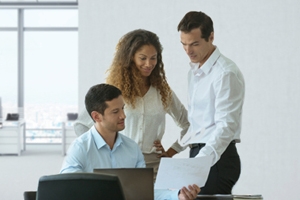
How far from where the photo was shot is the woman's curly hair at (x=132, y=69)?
2973 mm

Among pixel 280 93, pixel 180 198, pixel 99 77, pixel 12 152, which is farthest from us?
pixel 12 152

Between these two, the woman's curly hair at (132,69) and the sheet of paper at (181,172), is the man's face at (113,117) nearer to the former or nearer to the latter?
the woman's curly hair at (132,69)

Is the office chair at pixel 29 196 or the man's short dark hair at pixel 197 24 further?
the man's short dark hair at pixel 197 24

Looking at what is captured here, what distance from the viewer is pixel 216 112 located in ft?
8.68

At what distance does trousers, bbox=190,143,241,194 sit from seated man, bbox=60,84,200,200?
36cm

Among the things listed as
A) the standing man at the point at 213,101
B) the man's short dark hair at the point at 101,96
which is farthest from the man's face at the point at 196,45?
the man's short dark hair at the point at 101,96

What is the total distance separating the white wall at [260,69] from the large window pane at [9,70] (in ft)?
27.7

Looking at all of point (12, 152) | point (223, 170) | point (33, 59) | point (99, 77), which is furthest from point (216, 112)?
point (33, 59)

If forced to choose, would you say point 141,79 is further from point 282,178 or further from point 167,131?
point 282,178

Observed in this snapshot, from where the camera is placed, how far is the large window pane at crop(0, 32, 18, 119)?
12836mm

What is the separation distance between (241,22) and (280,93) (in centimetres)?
77

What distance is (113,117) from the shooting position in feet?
8.68

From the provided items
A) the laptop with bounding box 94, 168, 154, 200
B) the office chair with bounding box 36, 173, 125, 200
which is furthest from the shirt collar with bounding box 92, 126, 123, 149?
the office chair with bounding box 36, 173, 125, 200

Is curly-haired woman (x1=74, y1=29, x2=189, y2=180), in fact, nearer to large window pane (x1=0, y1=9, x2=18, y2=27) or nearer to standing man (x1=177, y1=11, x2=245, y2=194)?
standing man (x1=177, y1=11, x2=245, y2=194)
